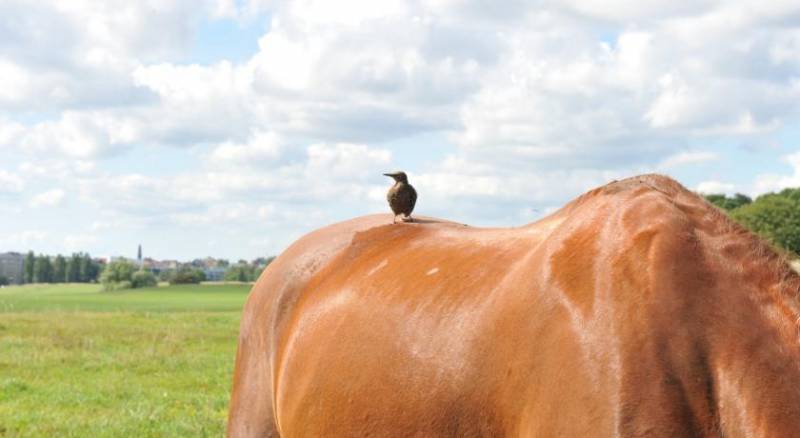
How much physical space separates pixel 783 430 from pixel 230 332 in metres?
25.7

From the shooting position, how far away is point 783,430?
7.46 ft

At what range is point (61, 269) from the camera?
177875 mm

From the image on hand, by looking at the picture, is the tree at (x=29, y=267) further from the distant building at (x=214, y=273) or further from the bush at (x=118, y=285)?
the bush at (x=118, y=285)

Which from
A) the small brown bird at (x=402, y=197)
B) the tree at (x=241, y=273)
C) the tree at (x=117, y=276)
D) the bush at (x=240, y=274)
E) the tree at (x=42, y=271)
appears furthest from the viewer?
the tree at (x=42, y=271)

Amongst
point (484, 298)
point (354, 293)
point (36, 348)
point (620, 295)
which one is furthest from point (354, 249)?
point (36, 348)

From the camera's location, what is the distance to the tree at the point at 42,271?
17912cm

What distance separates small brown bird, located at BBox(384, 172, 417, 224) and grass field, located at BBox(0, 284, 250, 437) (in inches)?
250

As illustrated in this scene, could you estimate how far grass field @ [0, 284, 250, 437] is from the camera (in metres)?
10.8

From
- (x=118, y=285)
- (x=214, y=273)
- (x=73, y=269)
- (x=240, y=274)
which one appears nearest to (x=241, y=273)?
(x=240, y=274)

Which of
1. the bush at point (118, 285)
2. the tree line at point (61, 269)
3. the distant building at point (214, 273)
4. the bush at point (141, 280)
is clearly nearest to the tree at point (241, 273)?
the bush at point (141, 280)

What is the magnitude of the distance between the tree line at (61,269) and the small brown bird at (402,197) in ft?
577

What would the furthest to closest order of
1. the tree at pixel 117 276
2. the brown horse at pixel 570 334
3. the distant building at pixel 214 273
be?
the distant building at pixel 214 273 < the tree at pixel 117 276 < the brown horse at pixel 570 334

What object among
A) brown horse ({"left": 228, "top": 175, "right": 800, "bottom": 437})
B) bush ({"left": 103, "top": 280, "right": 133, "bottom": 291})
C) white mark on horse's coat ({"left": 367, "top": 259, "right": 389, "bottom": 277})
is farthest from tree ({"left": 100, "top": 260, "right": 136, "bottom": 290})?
brown horse ({"left": 228, "top": 175, "right": 800, "bottom": 437})

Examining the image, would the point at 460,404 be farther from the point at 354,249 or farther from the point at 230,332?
the point at 230,332
